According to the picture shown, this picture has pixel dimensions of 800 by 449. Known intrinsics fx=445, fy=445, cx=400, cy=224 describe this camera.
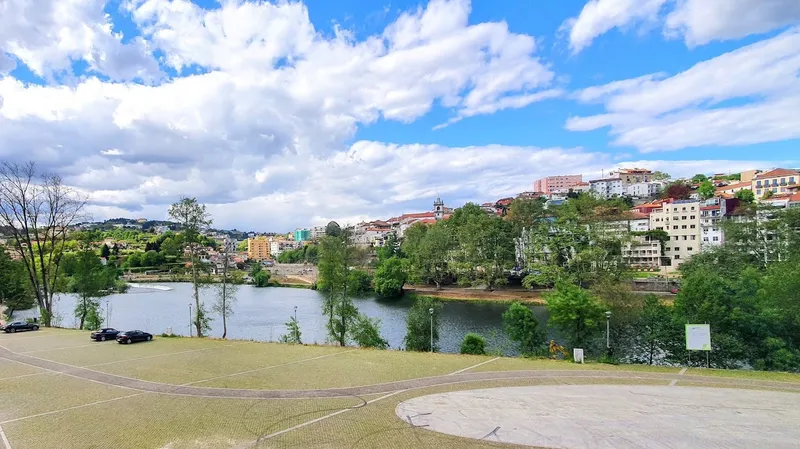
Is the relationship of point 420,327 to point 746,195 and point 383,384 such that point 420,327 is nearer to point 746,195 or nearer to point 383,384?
point 383,384

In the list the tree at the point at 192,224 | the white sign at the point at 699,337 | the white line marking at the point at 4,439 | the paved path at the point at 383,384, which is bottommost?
the paved path at the point at 383,384

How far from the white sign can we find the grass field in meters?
1.20

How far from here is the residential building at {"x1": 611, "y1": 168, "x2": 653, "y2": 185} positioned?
15638cm

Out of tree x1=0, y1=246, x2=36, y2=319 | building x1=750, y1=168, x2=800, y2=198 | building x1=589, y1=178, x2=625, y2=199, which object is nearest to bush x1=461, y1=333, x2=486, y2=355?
tree x1=0, y1=246, x2=36, y2=319

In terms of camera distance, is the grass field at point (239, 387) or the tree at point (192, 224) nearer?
the grass field at point (239, 387)

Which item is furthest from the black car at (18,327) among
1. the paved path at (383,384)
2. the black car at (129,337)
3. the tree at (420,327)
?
the tree at (420,327)

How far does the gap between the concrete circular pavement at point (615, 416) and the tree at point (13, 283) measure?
50.6 meters

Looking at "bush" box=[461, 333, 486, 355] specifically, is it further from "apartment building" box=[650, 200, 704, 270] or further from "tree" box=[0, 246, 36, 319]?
"apartment building" box=[650, 200, 704, 270]

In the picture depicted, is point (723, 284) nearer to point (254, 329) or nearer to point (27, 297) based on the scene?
point (254, 329)

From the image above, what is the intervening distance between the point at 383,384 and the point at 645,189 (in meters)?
146

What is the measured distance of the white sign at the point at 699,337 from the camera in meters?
18.4

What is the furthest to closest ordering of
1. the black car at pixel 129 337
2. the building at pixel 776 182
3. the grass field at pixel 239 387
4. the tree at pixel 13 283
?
the building at pixel 776 182 < the tree at pixel 13 283 < the black car at pixel 129 337 < the grass field at pixel 239 387

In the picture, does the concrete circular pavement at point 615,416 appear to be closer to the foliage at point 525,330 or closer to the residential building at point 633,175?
the foliage at point 525,330

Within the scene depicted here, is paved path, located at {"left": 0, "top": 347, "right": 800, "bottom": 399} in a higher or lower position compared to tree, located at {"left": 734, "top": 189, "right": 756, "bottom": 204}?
lower
